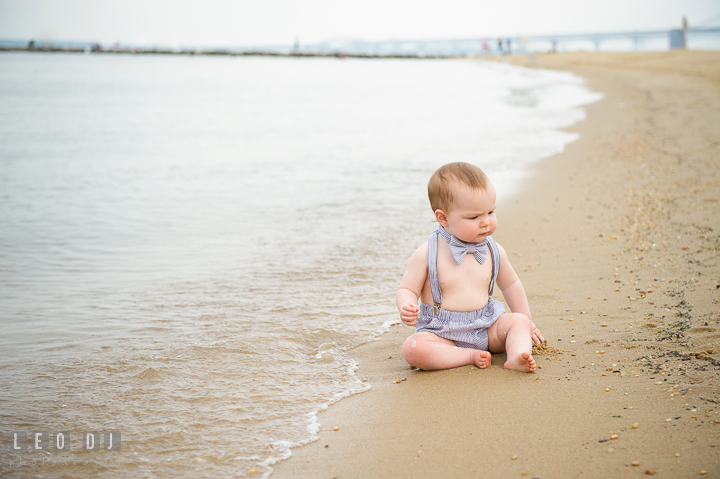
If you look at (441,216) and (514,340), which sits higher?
(441,216)

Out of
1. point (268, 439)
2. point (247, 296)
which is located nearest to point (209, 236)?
point (247, 296)

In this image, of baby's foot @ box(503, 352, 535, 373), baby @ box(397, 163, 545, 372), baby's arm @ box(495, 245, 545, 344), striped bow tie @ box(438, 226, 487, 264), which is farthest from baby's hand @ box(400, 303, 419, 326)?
baby's arm @ box(495, 245, 545, 344)

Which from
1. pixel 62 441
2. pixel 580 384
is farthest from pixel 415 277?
pixel 62 441

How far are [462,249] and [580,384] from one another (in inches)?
32.3

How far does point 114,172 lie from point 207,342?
725 centimetres

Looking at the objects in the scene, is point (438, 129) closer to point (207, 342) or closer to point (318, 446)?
point (207, 342)

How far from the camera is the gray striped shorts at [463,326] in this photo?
2.83m

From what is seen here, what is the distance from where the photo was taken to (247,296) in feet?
13.2

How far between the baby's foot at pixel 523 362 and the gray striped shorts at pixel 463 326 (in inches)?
11.0

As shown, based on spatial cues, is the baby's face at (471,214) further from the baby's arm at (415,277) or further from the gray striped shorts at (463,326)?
the gray striped shorts at (463,326)

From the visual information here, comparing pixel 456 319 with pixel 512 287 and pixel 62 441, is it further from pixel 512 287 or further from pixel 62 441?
pixel 62 441

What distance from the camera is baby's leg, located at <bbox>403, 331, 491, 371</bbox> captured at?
2699 mm

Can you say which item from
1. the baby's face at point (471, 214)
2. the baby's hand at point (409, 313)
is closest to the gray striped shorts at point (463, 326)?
the baby's hand at point (409, 313)

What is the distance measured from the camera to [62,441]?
2.30 meters
